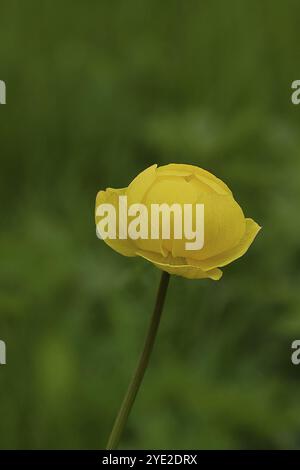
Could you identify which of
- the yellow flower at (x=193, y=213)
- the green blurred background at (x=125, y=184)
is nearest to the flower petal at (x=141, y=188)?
the yellow flower at (x=193, y=213)

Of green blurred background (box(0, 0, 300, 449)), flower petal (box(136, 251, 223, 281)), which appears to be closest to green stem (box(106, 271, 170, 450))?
flower petal (box(136, 251, 223, 281))

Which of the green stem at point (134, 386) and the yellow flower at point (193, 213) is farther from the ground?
the yellow flower at point (193, 213)
